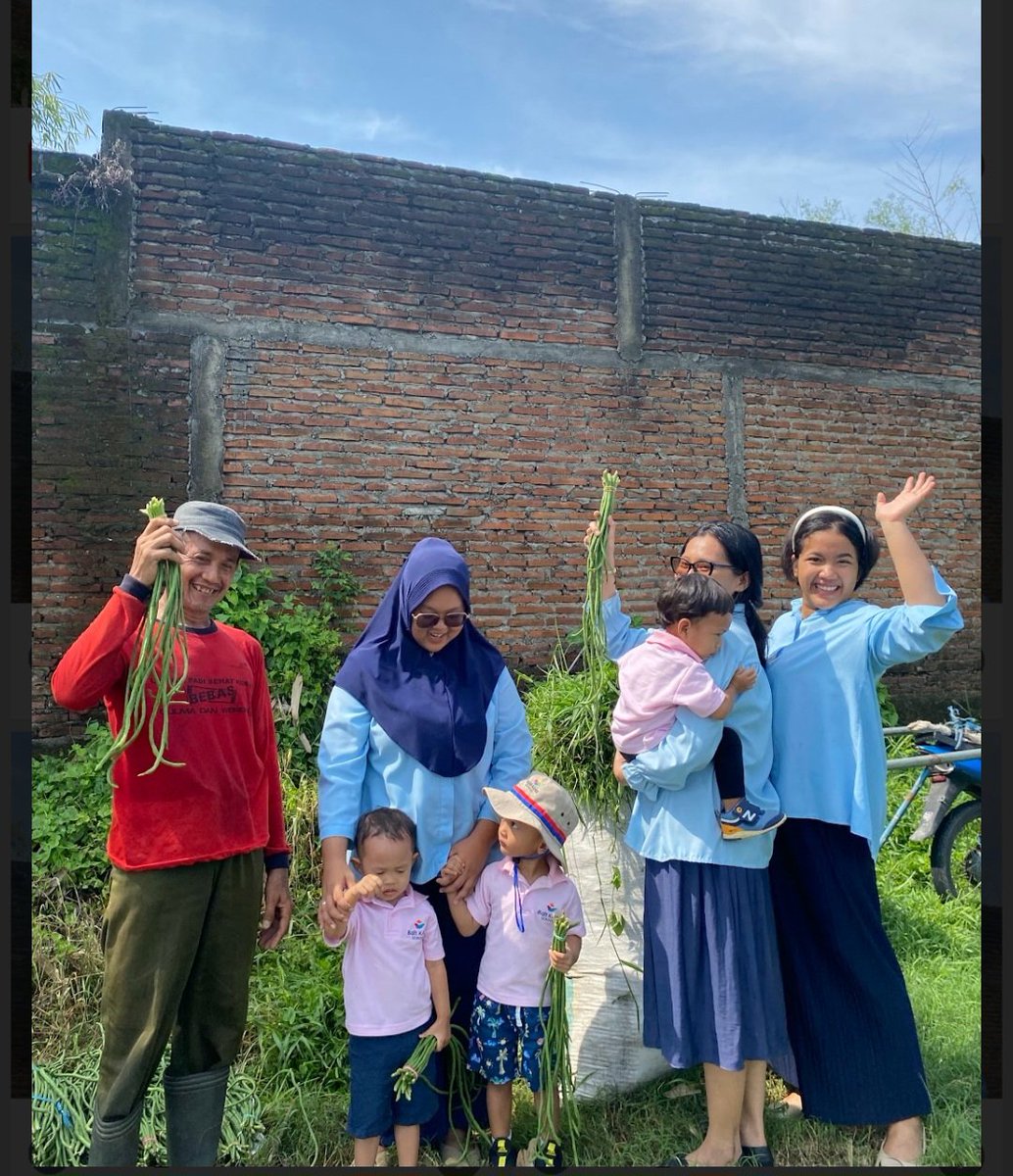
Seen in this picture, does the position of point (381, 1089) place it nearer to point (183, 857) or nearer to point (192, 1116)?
point (192, 1116)

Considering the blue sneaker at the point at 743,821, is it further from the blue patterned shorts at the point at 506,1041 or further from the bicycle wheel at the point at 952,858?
the bicycle wheel at the point at 952,858

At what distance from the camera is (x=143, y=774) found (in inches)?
97.0

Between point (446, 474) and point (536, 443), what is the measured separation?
686 mm

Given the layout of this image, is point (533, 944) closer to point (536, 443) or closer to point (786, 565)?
point (786, 565)

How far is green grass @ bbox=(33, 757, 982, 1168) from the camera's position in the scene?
3.03m

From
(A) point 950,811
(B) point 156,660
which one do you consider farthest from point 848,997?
(A) point 950,811

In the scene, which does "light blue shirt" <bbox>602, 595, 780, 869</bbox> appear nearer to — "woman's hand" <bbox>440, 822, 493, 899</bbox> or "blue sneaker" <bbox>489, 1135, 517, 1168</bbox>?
"woman's hand" <bbox>440, 822, 493, 899</bbox>

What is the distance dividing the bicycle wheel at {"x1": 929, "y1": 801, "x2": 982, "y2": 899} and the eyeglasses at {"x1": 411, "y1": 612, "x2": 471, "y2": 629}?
151 inches

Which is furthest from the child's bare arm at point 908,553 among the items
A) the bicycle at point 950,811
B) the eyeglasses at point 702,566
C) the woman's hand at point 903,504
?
the bicycle at point 950,811

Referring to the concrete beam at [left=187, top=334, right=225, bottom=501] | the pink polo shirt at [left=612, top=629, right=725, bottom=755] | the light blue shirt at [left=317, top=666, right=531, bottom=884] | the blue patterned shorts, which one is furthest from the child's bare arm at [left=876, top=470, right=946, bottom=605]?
the concrete beam at [left=187, top=334, right=225, bottom=501]

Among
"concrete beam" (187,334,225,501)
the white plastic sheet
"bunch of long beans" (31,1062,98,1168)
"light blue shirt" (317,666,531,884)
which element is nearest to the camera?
"light blue shirt" (317,666,531,884)

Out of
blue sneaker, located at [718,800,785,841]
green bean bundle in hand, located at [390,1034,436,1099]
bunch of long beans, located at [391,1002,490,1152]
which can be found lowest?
bunch of long beans, located at [391,1002,490,1152]

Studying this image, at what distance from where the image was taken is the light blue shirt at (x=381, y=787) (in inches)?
107

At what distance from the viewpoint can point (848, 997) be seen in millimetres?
2922
